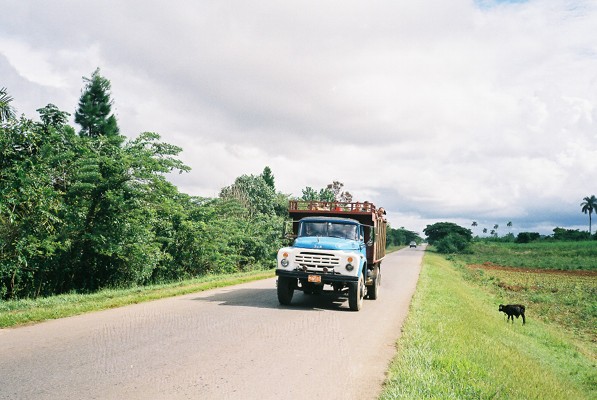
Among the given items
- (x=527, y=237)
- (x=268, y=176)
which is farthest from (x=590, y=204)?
(x=268, y=176)

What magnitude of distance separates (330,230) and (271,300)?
9.14 feet

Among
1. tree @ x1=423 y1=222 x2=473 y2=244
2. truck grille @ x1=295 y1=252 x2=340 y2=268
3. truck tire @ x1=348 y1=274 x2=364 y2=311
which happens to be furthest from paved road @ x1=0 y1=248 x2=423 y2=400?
tree @ x1=423 y1=222 x2=473 y2=244

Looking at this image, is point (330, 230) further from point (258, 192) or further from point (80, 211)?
point (258, 192)

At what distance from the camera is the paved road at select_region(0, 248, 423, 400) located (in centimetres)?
548

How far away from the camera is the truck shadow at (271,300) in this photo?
12.5 meters

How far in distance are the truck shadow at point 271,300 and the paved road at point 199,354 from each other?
0.97 meters

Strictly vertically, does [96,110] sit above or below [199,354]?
above

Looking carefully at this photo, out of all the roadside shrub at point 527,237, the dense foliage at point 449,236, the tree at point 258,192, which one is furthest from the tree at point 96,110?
the roadside shrub at point 527,237

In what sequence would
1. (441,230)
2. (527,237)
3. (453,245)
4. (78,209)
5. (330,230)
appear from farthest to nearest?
(441,230) < (527,237) < (453,245) < (78,209) < (330,230)

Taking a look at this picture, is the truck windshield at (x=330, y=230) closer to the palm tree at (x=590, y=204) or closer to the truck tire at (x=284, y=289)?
the truck tire at (x=284, y=289)

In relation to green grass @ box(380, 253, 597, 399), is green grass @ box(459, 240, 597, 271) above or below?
above

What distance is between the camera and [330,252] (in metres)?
12.1

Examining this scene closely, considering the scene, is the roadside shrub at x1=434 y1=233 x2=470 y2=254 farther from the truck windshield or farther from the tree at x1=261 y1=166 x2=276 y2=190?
the truck windshield

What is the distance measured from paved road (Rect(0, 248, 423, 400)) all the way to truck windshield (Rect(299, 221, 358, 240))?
2.71m
